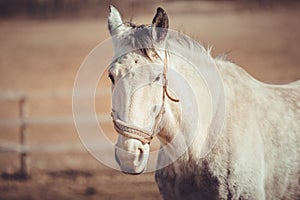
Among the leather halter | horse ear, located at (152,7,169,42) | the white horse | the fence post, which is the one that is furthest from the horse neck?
the fence post

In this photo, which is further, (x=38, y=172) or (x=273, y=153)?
(x=38, y=172)

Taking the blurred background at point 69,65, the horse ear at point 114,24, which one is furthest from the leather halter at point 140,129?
the blurred background at point 69,65

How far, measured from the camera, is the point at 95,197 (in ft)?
22.9

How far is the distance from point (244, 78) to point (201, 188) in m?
0.91

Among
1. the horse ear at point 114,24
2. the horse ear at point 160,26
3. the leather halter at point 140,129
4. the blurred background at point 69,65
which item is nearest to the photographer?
the leather halter at point 140,129

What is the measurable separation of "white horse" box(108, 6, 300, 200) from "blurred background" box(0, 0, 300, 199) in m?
0.46

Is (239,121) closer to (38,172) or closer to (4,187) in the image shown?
(4,187)

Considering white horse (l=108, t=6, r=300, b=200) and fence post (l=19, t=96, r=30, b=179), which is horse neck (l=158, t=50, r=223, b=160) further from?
fence post (l=19, t=96, r=30, b=179)

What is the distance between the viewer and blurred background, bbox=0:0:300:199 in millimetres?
7887

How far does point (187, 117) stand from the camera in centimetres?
357

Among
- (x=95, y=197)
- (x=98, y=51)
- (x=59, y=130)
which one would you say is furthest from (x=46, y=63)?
(x=98, y=51)

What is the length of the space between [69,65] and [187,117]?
1341cm

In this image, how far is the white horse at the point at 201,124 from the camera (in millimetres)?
3211

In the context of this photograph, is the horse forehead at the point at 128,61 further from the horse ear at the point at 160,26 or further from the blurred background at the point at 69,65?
the blurred background at the point at 69,65
